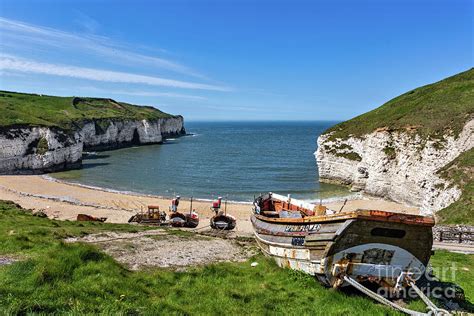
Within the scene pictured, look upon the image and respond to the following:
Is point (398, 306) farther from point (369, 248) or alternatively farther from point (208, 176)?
point (208, 176)

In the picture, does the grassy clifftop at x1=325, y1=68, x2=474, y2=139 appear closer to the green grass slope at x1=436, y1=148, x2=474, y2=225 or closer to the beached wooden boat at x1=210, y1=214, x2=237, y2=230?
the green grass slope at x1=436, y1=148, x2=474, y2=225

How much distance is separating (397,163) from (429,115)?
8.99 metres

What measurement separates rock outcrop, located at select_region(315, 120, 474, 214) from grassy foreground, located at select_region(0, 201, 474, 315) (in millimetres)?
24918

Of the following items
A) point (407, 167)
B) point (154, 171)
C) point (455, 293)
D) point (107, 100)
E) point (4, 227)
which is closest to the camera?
point (455, 293)

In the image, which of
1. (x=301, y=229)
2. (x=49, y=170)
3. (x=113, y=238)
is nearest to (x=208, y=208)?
(x=113, y=238)

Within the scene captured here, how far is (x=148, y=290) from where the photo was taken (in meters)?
10.4

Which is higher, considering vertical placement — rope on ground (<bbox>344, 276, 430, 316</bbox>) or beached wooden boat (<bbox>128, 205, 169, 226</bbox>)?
rope on ground (<bbox>344, 276, 430, 316</bbox>)

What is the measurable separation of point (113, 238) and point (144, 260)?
534 centimetres

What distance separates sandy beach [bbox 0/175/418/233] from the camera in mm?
37156

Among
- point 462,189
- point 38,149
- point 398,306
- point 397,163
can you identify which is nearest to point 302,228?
point 398,306

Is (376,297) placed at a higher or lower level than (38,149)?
higher

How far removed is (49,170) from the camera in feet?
235

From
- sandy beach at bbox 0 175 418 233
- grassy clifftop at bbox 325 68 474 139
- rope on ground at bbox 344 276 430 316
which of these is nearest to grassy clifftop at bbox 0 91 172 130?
sandy beach at bbox 0 175 418 233

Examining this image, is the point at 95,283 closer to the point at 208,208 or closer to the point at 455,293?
the point at 455,293
